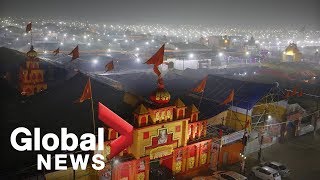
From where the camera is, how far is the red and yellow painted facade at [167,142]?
25.7 metres

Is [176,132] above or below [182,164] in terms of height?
above

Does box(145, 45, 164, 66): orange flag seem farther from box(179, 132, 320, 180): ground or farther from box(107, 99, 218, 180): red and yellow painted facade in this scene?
box(179, 132, 320, 180): ground

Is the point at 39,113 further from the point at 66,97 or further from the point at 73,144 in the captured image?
the point at 73,144

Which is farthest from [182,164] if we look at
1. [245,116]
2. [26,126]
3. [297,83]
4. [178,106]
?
[297,83]

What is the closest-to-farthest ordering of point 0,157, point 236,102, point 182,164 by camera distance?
point 0,157 → point 182,164 → point 236,102

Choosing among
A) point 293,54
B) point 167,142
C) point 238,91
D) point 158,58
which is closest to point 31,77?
point 167,142

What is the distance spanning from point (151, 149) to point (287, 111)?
73.0ft

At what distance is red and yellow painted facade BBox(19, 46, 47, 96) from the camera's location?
131ft

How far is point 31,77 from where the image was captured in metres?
40.5

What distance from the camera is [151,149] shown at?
2667cm

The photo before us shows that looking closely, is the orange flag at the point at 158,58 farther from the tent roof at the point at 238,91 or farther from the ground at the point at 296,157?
the tent roof at the point at 238,91

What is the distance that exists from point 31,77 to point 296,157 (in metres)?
36.2

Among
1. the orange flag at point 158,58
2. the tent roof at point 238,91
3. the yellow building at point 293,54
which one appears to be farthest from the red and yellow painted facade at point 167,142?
the yellow building at point 293,54

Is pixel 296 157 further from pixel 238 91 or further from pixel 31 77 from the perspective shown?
pixel 31 77
